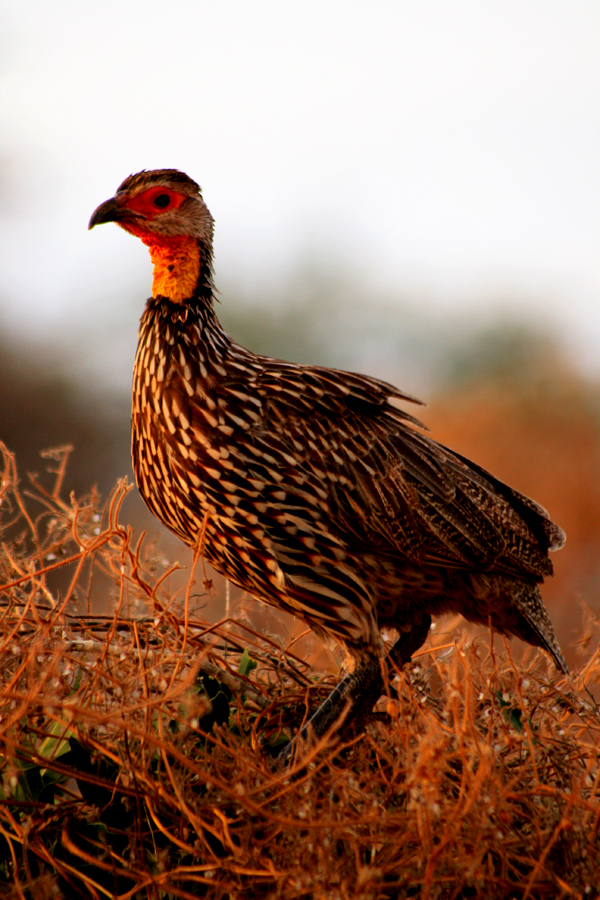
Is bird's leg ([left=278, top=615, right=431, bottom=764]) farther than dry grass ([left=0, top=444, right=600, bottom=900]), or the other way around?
bird's leg ([left=278, top=615, right=431, bottom=764])

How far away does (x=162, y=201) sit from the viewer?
10.8 feet

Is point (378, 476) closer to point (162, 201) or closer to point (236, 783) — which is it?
point (162, 201)

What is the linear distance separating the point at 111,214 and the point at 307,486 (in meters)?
1.40

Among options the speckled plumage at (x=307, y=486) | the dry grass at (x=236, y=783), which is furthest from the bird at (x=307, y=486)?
the dry grass at (x=236, y=783)

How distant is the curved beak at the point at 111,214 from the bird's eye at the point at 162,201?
0.09 metres

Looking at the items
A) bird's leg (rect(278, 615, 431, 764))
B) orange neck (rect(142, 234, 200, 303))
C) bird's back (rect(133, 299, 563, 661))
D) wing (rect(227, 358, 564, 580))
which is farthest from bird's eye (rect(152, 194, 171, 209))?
bird's leg (rect(278, 615, 431, 764))

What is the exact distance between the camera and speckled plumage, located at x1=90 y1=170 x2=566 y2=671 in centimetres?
289

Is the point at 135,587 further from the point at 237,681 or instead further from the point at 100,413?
the point at 100,413

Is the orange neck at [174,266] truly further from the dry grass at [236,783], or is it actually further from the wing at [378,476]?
the dry grass at [236,783]

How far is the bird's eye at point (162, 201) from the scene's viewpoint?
3281 mm

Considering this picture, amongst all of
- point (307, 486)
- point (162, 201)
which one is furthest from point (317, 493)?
point (162, 201)

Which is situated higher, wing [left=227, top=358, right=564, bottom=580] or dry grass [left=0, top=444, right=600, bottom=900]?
wing [left=227, top=358, right=564, bottom=580]

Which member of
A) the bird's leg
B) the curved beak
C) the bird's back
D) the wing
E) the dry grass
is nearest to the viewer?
the dry grass

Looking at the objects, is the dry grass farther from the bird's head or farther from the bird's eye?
the bird's eye
